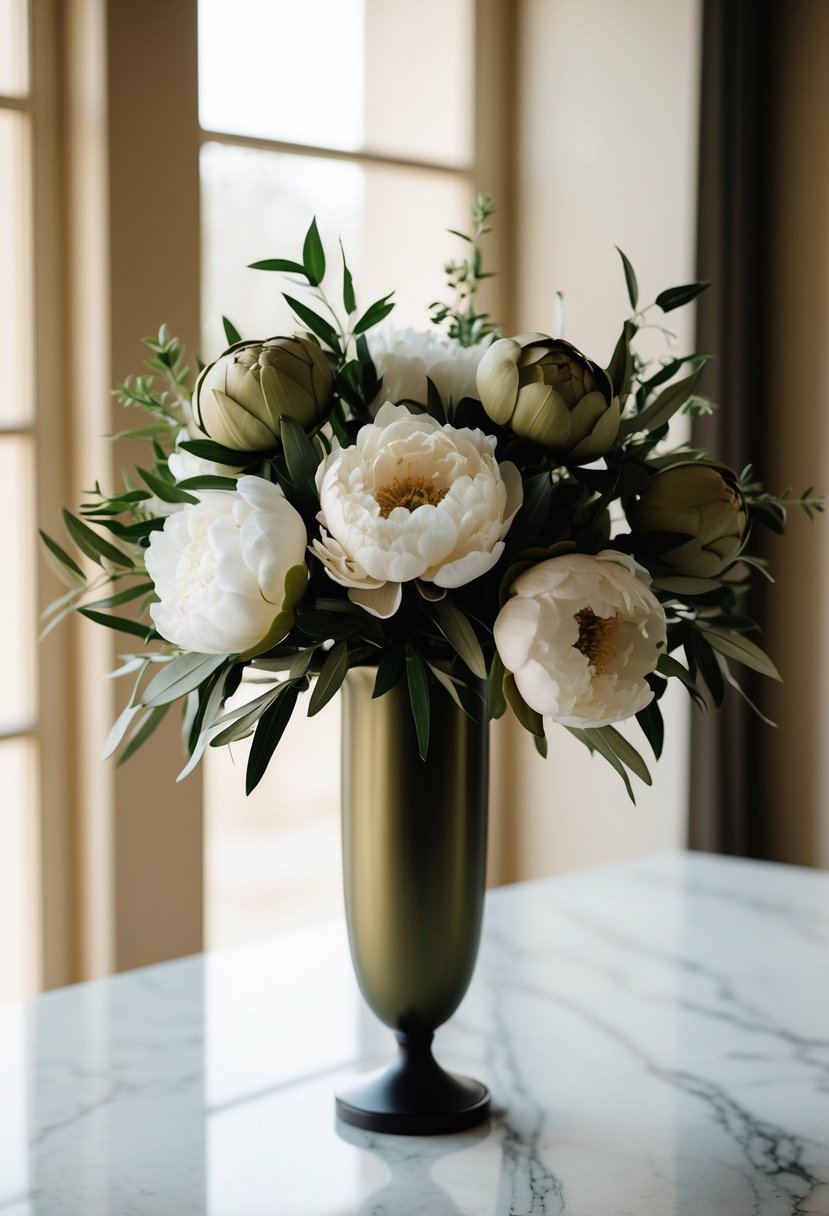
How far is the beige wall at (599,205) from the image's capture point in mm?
2633

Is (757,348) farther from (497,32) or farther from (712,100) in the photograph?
(497,32)

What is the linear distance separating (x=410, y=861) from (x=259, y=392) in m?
0.34

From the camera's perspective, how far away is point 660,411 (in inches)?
37.7

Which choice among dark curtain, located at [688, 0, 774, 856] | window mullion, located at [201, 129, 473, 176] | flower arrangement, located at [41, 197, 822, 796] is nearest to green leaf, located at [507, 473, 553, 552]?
flower arrangement, located at [41, 197, 822, 796]

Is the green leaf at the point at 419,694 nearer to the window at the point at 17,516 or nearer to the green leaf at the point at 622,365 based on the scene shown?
the green leaf at the point at 622,365

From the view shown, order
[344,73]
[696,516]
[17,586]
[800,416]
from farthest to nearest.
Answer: [800,416] → [344,73] → [17,586] → [696,516]

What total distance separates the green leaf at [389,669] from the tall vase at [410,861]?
10cm

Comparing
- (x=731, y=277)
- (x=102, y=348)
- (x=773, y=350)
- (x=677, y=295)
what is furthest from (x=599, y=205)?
(x=677, y=295)

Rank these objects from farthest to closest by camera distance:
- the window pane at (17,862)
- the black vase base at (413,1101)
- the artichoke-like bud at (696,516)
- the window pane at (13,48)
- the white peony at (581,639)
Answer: the window pane at (17,862), the window pane at (13,48), the black vase base at (413,1101), the artichoke-like bud at (696,516), the white peony at (581,639)

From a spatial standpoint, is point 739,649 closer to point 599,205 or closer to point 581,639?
point 581,639

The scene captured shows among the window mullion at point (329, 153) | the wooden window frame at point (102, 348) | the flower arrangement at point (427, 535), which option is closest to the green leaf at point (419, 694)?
the flower arrangement at point (427, 535)

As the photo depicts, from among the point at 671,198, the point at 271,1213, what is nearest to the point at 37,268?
the point at 671,198

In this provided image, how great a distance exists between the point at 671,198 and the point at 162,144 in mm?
1012

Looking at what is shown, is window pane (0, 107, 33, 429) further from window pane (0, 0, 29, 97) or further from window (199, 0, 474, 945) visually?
window (199, 0, 474, 945)
